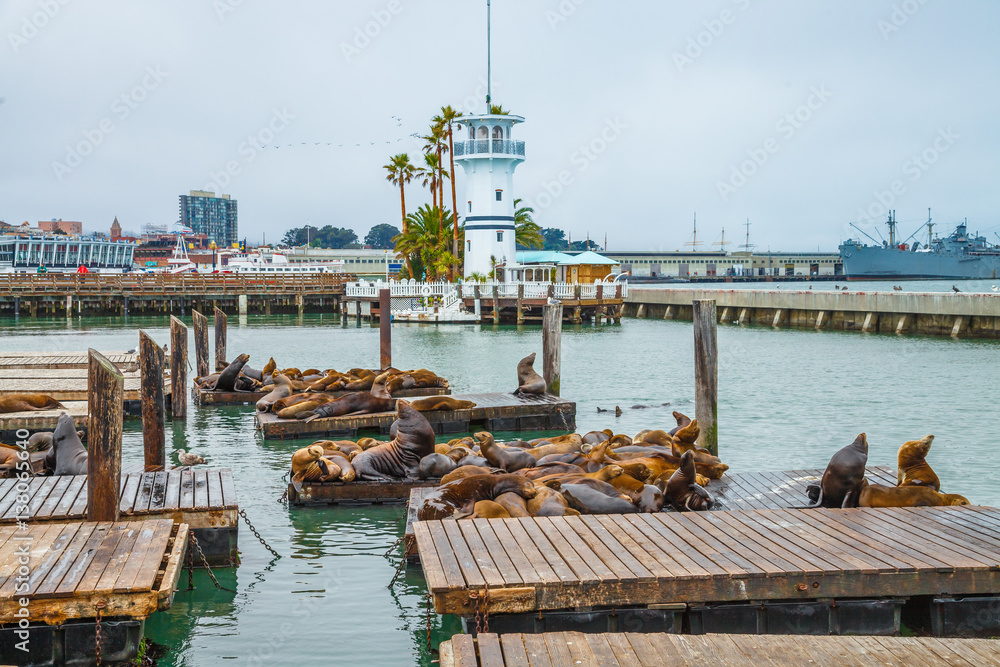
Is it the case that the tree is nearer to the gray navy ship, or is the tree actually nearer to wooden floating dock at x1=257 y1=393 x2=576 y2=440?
the gray navy ship

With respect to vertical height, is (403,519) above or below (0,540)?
below

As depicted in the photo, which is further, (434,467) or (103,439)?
(434,467)

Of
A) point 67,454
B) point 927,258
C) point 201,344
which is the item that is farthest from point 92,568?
point 927,258

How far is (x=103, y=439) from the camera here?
21.3 ft

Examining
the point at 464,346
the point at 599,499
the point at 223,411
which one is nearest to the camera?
the point at 599,499

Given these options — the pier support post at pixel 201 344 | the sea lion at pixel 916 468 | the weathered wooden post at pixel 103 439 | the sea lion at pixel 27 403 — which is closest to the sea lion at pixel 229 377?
the pier support post at pixel 201 344

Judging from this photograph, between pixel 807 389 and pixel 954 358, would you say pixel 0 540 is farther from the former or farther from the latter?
pixel 954 358

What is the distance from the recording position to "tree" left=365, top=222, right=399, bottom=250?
148625 millimetres

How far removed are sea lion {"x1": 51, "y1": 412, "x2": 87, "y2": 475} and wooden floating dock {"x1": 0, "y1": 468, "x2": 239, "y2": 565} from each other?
465 mm

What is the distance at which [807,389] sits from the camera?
19.5m

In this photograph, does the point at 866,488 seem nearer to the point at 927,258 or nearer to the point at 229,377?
the point at 229,377

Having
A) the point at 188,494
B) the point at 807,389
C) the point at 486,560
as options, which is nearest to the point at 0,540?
the point at 188,494

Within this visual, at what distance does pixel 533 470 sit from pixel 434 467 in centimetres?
115

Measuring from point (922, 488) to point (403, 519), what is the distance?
14.9 feet
